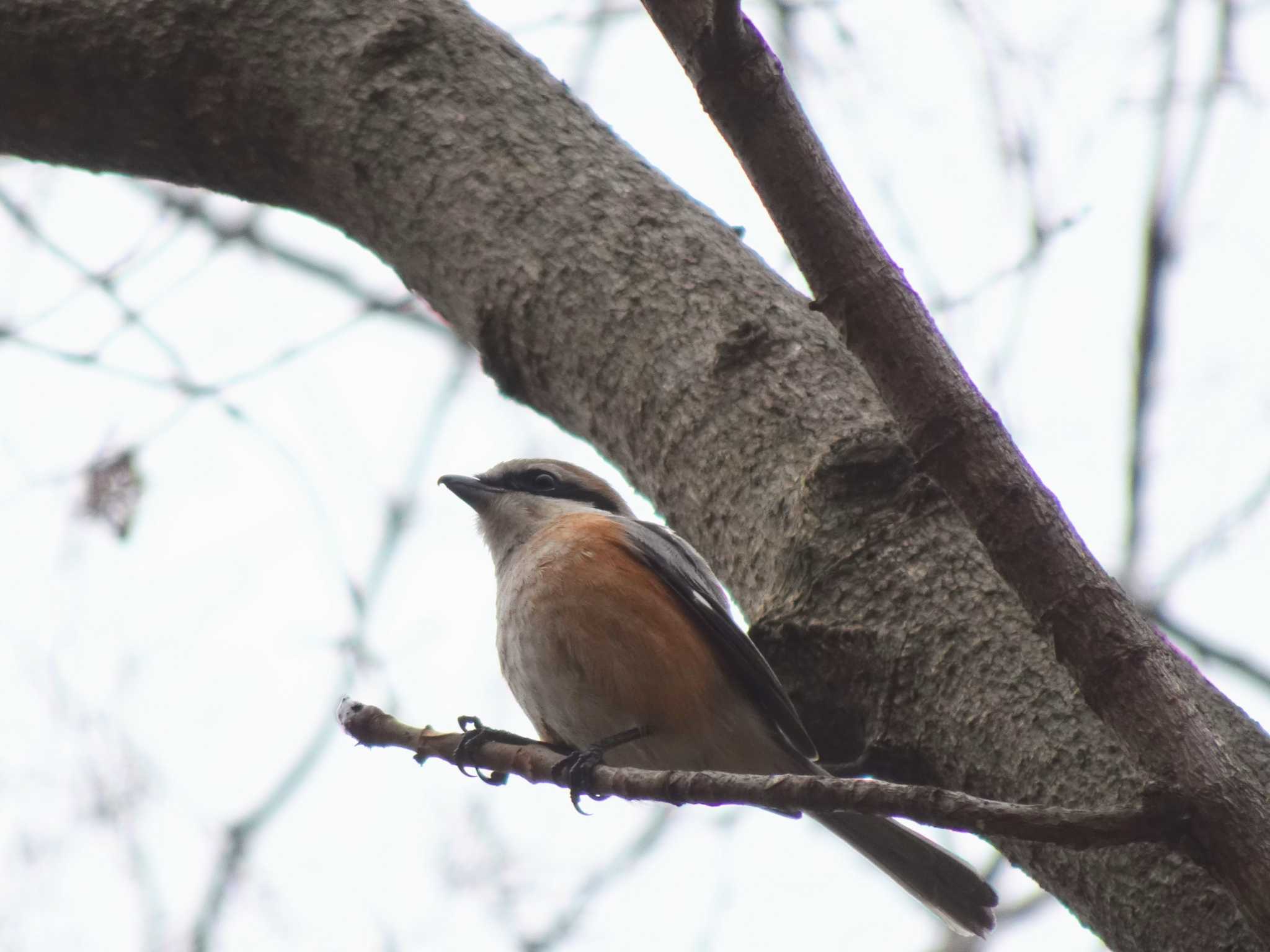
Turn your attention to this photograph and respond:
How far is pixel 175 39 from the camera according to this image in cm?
376

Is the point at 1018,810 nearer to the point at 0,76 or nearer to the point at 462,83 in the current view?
the point at 462,83

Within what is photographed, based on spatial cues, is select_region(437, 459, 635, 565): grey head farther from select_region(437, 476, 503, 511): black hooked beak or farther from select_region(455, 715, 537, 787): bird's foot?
select_region(455, 715, 537, 787): bird's foot

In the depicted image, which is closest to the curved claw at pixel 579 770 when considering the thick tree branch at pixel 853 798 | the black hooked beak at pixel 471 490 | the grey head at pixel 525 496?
the thick tree branch at pixel 853 798

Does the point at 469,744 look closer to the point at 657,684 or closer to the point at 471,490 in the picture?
the point at 657,684

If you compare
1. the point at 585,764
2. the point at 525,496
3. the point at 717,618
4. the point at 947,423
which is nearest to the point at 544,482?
the point at 525,496

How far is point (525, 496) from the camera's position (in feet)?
18.8

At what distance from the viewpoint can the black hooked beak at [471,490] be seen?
5766mm

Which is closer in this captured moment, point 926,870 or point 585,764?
point 585,764

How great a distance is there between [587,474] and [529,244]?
2769 millimetres

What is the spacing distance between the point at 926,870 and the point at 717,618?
0.99 metres

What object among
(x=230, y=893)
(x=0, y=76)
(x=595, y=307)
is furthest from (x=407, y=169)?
(x=230, y=893)

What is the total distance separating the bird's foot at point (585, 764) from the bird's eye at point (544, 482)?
75.2 inches

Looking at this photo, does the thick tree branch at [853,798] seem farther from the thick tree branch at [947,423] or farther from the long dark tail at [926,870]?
the long dark tail at [926,870]

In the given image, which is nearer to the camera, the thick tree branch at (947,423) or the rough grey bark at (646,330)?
the thick tree branch at (947,423)
